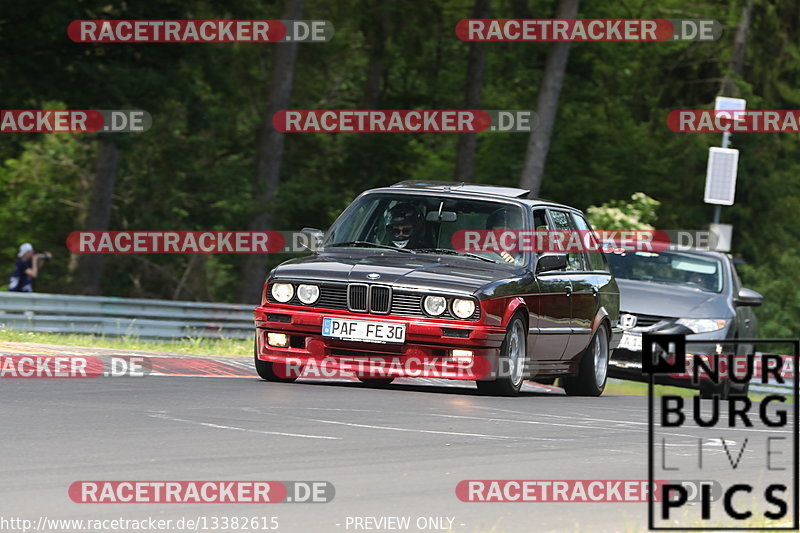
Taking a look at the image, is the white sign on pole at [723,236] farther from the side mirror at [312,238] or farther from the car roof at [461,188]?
the side mirror at [312,238]

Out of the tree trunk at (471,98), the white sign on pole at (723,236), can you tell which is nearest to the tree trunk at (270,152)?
the tree trunk at (471,98)

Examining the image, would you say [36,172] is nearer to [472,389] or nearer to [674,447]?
[472,389]

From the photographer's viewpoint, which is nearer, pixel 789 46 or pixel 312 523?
pixel 312 523

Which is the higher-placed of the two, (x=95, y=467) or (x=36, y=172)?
(x=36, y=172)

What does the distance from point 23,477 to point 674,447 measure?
15.1ft

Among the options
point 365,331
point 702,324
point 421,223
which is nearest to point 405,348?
point 365,331

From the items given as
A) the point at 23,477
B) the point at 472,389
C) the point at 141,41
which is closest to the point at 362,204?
the point at 472,389

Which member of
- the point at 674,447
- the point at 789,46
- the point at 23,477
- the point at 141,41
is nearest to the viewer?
the point at 23,477

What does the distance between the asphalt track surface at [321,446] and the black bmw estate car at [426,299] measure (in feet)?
1.01

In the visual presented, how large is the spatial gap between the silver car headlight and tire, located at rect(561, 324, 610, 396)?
206 cm

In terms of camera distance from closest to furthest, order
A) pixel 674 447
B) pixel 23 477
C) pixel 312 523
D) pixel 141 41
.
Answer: pixel 312 523, pixel 23 477, pixel 674 447, pixel 141 41

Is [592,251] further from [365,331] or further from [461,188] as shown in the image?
[365,331]

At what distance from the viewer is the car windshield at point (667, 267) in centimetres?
1898

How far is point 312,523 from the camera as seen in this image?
6.94 m
